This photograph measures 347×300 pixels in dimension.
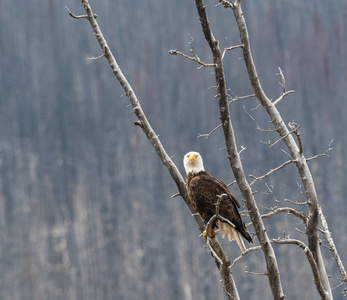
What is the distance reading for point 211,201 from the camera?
5.13 metres

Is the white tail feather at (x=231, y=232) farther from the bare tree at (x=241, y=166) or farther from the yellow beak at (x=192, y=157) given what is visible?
the yellow beak at (x=192, y=157)

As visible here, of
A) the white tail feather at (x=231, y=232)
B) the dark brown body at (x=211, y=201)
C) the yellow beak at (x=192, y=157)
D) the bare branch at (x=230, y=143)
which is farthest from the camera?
the yellow beak at (x=192, y=157)

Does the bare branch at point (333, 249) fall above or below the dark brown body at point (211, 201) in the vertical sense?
below

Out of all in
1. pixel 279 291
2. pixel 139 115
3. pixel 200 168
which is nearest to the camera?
pixel 279 291

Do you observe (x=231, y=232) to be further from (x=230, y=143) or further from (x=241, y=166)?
(x=230, y=143)

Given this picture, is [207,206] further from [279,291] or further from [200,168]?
[279,291]

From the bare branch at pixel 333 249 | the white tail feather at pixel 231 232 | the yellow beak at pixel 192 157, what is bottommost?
the bare branch at pixel 333 249

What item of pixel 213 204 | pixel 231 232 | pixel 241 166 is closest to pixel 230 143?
pixel 241 166

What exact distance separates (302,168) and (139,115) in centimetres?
154

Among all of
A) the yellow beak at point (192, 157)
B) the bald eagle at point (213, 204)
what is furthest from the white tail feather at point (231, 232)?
the yellow beak at point (192, 157)

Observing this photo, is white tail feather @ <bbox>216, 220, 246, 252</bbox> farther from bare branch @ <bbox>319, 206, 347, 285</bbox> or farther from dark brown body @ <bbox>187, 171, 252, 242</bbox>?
bare branch @ <bbox>319, 206, 347, 285</bbox>

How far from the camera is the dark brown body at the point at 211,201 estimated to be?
5.14 m

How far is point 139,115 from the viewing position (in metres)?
5.08

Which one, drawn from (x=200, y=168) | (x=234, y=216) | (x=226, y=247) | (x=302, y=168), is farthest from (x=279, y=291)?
(x=226, y=247)
